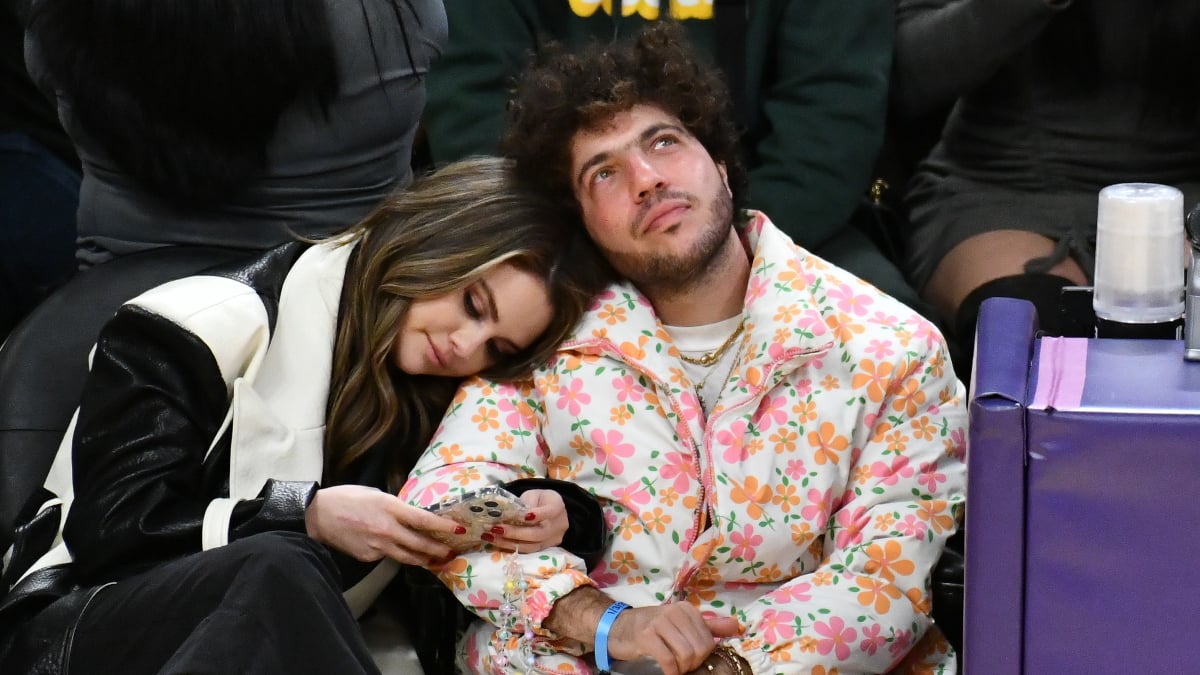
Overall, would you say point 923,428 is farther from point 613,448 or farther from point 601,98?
point 601,98

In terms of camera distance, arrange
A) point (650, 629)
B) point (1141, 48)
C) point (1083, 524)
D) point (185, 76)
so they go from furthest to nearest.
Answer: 1. point (1141, 48)
2. point (185, 76)
3. point (650, 629)
4. point (1083, 524)

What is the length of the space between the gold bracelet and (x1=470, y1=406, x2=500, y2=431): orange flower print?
0.41 m

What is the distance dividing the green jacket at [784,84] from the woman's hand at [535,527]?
86 centimetres

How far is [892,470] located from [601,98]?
0.63 metres

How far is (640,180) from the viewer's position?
212 centimetres

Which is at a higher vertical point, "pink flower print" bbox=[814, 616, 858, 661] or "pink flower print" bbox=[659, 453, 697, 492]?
"pink flower print" bbox=[659, 453, 697, 492]

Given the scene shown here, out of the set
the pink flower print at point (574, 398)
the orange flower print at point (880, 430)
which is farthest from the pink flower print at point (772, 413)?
the pink flower print at point (574, 398)

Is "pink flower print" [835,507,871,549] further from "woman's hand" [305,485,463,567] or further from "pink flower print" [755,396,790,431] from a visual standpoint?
"woman's hand" [305,485,463,567]

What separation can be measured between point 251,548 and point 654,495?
536 mm

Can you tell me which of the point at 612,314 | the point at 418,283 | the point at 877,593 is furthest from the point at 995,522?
the point at 418,283

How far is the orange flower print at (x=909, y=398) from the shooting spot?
204cm

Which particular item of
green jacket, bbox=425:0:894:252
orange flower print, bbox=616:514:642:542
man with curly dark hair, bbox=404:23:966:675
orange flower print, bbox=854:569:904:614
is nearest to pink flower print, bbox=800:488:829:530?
man with curly dark hair, bbox=404:23:966:675

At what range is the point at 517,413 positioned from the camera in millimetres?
2125

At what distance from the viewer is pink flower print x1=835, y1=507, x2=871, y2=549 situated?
2.00 meters
